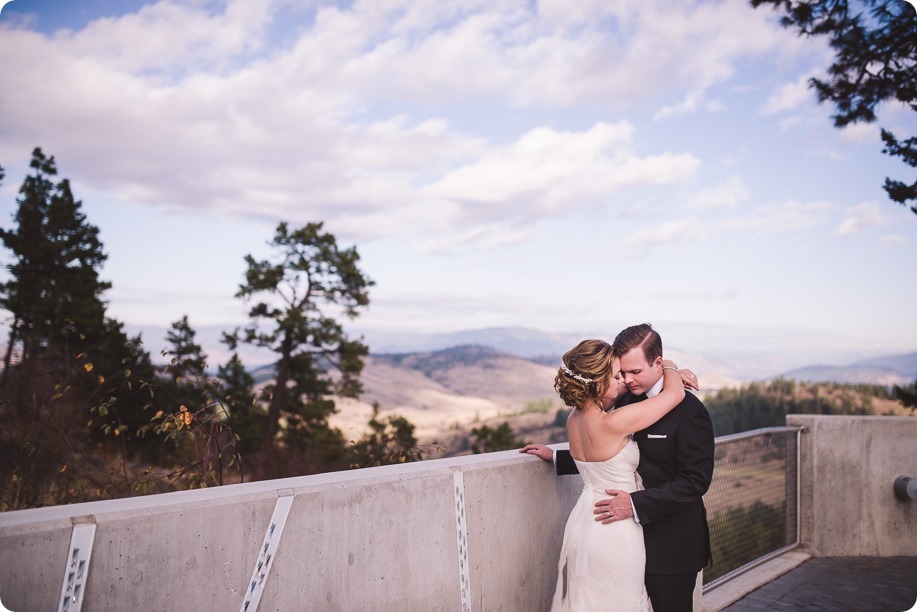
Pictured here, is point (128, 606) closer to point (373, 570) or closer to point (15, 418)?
point (373, 570)

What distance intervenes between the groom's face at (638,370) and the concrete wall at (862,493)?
513cm

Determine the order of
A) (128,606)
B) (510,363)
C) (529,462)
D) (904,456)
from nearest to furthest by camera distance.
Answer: (128,606) → (529,462) → (904,456) → (510,363)

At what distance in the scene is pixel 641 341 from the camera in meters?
3.85

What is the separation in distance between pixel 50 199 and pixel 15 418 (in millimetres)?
27268

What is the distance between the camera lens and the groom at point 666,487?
364 cm

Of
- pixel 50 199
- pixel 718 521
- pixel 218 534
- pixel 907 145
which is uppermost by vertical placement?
pixel 50 199

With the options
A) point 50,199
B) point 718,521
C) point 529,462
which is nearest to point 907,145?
point 718,521

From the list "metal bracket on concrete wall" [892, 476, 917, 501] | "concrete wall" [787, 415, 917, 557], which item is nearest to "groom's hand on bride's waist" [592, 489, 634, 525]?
"concrete wall" [787, 415, 917, 557]

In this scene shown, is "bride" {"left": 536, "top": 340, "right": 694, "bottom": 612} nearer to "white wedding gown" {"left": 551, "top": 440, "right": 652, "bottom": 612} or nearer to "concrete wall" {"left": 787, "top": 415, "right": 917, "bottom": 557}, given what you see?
"white wedding gown" {"left": 551, "top": 440, "right": 652, "bottom": 612}

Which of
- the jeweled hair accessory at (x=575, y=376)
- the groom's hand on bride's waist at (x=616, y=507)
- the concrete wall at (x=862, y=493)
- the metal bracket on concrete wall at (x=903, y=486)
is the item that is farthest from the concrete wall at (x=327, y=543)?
the metal bracket on concrete wall at (x=903, y=486)

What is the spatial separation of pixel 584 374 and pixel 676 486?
0.73m

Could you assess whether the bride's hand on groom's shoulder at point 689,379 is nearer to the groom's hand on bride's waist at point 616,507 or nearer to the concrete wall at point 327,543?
the groom's hand on bride's waist at point 616,507

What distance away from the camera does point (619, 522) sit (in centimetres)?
374

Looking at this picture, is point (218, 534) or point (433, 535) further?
point (433, 535)
